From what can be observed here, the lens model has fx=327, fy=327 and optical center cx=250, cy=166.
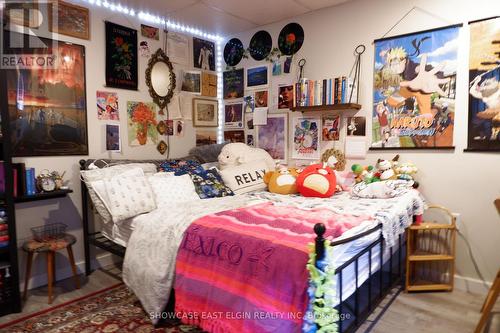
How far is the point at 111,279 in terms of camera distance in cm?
266

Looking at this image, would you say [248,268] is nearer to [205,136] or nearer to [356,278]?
[356,278]

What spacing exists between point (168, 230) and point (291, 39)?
2272 mm

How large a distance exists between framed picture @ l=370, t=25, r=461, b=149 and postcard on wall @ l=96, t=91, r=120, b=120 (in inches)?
87.9

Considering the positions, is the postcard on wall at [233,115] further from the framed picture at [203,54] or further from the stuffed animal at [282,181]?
the stuffed animal at [282,181]

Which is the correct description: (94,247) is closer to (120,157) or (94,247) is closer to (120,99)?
(120,157)

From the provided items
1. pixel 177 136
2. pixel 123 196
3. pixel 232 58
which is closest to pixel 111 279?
pixel 123 196

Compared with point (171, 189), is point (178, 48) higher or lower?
higher

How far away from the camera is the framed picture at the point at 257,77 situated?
11.3ft

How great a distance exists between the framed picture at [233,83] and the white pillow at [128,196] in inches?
68.8

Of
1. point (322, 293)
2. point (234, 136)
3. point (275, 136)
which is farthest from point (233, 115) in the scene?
point (322, 293)

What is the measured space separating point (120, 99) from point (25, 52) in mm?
757

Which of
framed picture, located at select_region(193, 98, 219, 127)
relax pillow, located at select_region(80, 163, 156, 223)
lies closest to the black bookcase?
relax pillow, located at select_region(80, 163, 156, 223)

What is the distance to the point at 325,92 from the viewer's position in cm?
284

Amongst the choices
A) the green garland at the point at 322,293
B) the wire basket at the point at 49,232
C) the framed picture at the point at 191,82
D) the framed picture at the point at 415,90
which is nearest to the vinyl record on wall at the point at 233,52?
the framed picture at the point at 191,82
